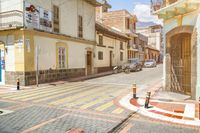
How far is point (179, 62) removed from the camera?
11867 mm

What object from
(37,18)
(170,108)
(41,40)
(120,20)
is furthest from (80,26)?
(120,20)

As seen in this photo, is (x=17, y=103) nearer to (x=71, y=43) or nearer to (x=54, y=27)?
(x=54, y=27)

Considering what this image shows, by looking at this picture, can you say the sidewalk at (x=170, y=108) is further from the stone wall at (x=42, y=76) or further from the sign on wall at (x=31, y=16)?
the sign on wall at (x=31, y=16)

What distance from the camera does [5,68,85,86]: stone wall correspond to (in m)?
15.1

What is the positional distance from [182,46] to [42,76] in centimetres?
1119

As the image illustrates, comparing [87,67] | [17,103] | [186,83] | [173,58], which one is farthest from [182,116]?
[87,67]

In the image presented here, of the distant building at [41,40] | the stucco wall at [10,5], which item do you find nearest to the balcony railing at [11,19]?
the distant building at [41,40]

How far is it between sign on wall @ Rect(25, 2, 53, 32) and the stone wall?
148 inches

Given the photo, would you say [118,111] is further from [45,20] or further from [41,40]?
[45,20]

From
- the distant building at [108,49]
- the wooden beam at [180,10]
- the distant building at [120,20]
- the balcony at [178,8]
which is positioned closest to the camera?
the balcony at [178,8]

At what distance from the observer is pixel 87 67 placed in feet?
79.5

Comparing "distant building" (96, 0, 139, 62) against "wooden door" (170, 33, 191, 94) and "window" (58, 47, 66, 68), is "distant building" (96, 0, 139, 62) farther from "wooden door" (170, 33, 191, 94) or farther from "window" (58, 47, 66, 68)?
"wooden door" (170, 33, 191, 94)

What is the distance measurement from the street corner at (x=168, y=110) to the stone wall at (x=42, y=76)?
8531mm

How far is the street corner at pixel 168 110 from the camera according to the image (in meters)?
6.85
